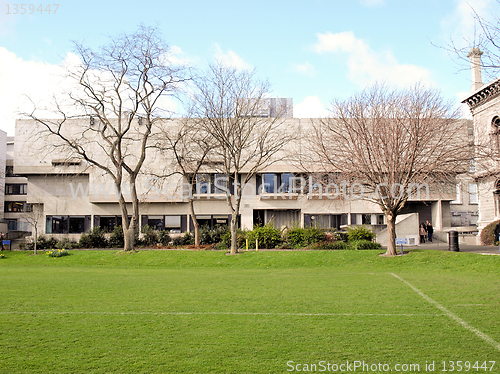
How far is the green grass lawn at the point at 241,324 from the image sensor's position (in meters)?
6.03

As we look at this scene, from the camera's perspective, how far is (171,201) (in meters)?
41.6

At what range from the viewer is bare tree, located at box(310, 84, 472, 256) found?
854 inches

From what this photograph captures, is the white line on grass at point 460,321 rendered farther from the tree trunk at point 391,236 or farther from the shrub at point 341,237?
the shrub at point 341,237

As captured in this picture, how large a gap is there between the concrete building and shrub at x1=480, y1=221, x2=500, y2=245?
9.50m

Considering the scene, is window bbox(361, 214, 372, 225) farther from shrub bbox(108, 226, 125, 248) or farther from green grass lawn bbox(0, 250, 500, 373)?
green grass lawn bbox(0, 250, 500, 373)

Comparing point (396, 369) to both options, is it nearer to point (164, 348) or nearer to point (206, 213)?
point (164, 348)

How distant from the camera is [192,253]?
26516mm

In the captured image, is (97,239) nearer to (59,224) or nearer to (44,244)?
(44,244)

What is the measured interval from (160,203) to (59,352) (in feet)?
119

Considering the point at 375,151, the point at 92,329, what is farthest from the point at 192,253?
the point at 92,329

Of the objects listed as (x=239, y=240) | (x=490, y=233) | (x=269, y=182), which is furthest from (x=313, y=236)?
(x=269, y=182)

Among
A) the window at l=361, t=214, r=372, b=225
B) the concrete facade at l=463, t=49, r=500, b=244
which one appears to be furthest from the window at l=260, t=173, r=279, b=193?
the concrete facade at l=463, t=49, r=500, b=244

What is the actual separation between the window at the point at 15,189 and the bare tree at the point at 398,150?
219 feet

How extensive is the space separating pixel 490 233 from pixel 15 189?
73018 millimetres
